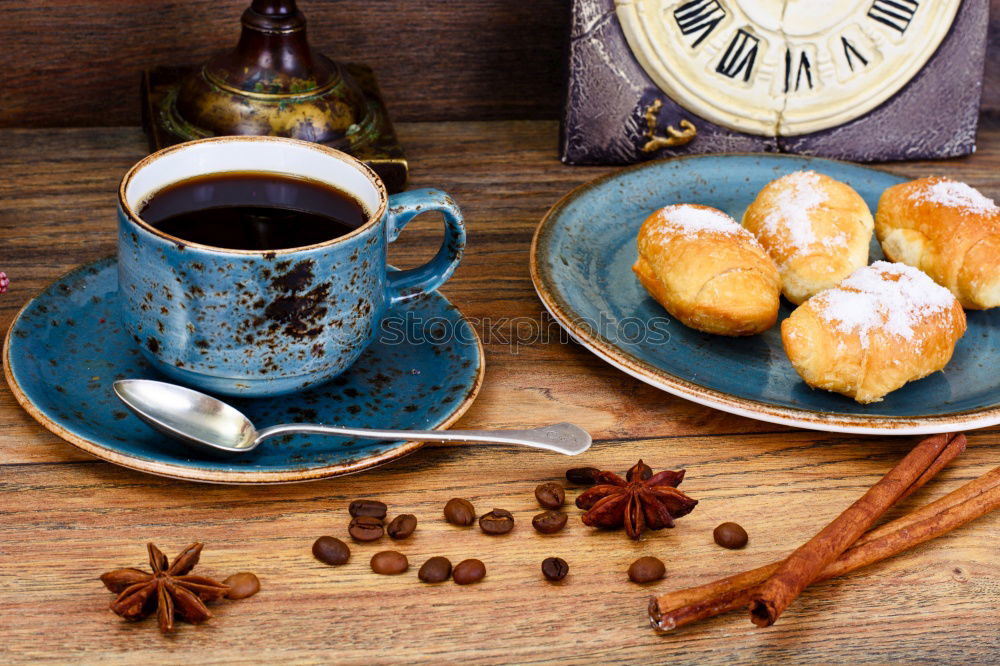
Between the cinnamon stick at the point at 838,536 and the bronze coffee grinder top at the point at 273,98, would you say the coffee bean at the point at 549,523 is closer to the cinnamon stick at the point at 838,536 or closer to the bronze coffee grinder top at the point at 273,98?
the cinnamon stick at the point at 838,536

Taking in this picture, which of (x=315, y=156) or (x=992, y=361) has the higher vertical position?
(x=315, y=156)

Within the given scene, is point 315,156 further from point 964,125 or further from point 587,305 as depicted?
point 964,125

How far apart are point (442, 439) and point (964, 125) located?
90 cm

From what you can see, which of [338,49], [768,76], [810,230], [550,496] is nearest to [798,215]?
[810,230]

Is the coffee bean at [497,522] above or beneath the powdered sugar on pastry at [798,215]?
beneath

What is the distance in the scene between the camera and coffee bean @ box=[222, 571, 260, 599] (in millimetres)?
621

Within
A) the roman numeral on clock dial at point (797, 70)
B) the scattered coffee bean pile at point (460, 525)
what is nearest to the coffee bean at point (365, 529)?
the scattered coffee bean pile at point (460, 525)

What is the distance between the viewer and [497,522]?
0.70m

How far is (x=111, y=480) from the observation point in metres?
0.71

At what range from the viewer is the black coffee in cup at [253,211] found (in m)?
0.76

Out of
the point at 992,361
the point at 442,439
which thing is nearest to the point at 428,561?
the point at 442,439

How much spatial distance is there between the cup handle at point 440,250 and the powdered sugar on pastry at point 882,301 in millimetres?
298

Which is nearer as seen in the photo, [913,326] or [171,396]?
[171,396]

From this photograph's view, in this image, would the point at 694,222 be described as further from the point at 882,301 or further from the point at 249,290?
the point at 249,290
